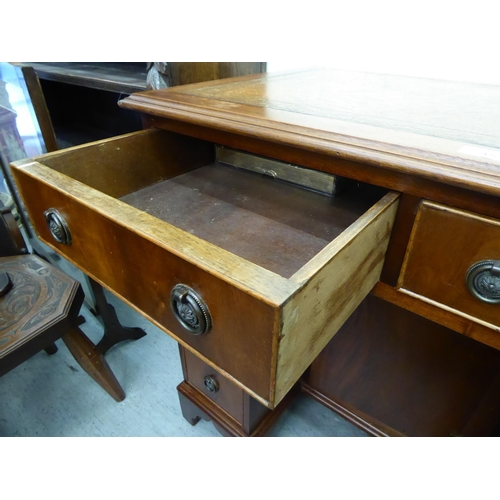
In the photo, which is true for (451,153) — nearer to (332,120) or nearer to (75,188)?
(332,120)

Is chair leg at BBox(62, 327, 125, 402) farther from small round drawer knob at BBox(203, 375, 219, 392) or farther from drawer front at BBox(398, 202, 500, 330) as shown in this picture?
drawer front at BBox(398, 202, 500, 330)

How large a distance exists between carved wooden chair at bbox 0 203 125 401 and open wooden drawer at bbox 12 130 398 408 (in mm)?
250

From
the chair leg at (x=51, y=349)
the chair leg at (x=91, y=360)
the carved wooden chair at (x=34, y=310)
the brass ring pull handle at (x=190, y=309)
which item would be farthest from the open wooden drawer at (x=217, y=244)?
the chair leg at (x=51, y=349)

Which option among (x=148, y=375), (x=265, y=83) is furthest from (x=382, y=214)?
(x=148, y=375)

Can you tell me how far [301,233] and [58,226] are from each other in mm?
338

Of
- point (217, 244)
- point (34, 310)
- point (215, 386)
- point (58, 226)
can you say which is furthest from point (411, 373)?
point (34, 310)

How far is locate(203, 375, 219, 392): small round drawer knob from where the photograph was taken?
0.76 m

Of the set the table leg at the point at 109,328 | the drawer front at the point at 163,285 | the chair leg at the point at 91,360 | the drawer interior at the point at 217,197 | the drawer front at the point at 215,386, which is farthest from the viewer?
the table leg at the point at 109,328

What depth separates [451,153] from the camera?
15.7 inches

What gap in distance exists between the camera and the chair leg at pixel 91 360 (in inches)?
35.2

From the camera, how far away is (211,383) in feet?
2.49

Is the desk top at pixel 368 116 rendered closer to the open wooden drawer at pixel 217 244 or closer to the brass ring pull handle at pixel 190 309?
the open wooden drawer at pixel 217 244

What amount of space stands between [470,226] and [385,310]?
1.13ft

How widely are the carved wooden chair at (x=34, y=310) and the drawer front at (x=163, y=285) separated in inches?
11.5
